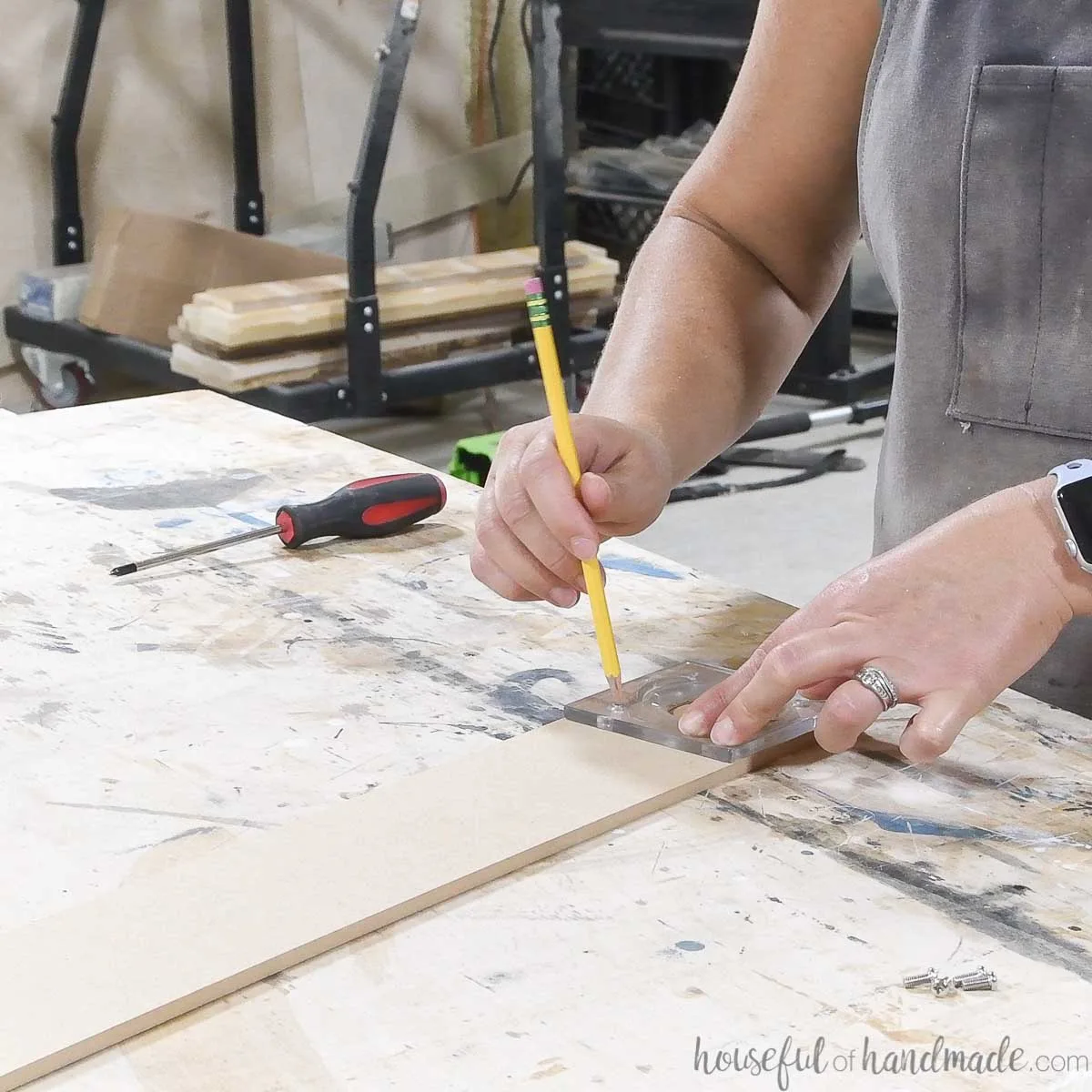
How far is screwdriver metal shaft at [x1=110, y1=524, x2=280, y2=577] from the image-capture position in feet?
3.37

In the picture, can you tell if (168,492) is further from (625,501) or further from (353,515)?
(625,501)

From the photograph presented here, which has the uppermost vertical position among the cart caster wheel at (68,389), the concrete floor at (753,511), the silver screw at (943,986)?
the silver screw at (943,986)

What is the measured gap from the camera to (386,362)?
3051 millimetres

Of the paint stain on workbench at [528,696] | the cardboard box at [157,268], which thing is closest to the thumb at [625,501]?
the paint stain on workbench at [528,696]

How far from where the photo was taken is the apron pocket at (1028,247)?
91 centimetres

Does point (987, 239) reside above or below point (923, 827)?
above

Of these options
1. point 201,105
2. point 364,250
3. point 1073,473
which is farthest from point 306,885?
point 201,105

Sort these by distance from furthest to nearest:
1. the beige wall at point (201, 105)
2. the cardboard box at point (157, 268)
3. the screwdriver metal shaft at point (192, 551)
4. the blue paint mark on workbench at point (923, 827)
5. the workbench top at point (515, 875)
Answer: the beige wall at point (201, 105) < the cardboard box at point (157, 268) < the screwdriver metal shaft at point (192, 551) < the blue paint mark on workbench at point (923, 827) < the workbench top at point (515, 875)

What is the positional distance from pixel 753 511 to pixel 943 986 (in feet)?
7.73

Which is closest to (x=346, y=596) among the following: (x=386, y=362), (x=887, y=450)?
(x=887, y=450)

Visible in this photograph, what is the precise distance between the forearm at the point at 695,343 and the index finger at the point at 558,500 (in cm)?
17

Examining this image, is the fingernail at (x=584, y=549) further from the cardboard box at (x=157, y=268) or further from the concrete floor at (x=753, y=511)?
the cardboard box at (x=157, y=268)

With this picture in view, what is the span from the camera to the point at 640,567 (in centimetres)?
105

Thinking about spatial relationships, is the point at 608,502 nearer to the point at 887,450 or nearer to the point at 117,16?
the point at 887,450
